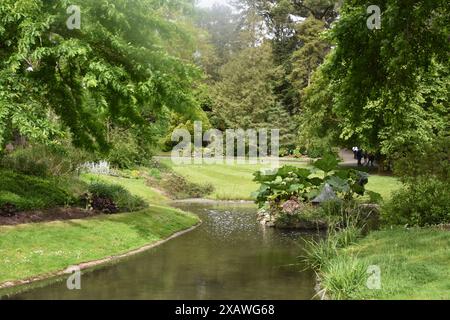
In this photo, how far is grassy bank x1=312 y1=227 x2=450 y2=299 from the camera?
9078 millimetres

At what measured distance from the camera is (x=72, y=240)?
46.9 feet

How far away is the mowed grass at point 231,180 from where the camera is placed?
30.6m

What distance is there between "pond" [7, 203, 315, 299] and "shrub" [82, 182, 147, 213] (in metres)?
2.59

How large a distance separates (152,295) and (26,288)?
296 centimetres

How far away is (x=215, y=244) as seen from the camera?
54.1 feet

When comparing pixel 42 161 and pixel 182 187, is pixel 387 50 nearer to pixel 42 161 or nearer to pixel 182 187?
pixel 42 161

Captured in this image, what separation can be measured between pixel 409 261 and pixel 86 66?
9.35 m

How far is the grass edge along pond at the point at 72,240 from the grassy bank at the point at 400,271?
6414mm

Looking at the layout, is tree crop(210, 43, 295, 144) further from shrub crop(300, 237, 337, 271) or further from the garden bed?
shrub crop(300, 237, 337, 271)

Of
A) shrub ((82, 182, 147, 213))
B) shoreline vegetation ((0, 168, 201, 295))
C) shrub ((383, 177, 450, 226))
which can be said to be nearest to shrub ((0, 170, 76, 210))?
shoreline vegetation ((0, 168, 201, 295))

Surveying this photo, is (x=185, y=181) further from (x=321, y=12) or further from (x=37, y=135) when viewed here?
(x=321, y=12)

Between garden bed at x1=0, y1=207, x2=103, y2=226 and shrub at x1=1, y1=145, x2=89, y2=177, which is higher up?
shrub at x1=1, y1=145, x2=89, y2=177
